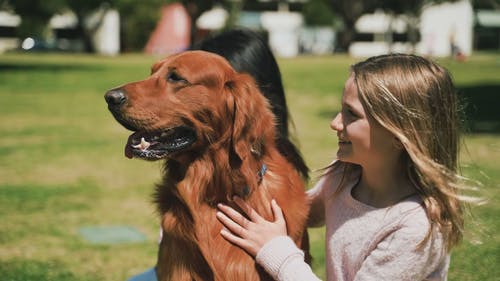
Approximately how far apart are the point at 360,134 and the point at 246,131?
0.59 m

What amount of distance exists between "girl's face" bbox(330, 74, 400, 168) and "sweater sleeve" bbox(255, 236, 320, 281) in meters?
0.52

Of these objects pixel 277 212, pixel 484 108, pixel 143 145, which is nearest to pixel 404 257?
pixel 277 212

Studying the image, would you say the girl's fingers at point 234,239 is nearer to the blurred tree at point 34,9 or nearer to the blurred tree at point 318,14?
the blurred tree at point 34,9

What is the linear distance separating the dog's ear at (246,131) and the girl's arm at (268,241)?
133 mm

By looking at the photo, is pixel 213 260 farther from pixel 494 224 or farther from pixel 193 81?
pixel 494 224

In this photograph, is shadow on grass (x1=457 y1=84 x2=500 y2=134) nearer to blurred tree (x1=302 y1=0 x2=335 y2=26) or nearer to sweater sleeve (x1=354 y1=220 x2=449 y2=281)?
sweater sleeve (x1=354 y1=220 x2=449 y2=281)

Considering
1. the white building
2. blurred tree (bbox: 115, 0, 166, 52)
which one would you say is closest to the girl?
blurred tree (bbox: 115, 0, 166, 52)

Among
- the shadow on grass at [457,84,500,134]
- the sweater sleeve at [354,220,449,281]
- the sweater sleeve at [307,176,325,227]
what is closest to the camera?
the sweater sleeve at [354,220,449,281]

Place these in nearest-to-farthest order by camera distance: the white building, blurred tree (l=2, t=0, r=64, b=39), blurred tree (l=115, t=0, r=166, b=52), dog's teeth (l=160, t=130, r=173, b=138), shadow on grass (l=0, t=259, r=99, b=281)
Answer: dog's teeth (l=160, t=130, r=173, b=138)
shadow on grass (l=0, t=259, r=99, b=281)
blurred tree (l=2, t=0, r=64, b=39)
blurred tree (l=115, t=0, r=166, b=52)
the white building

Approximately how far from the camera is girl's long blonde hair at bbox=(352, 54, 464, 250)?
282 cm

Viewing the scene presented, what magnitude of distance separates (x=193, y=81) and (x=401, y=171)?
3.68 ft

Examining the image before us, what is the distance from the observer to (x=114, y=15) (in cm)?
7006

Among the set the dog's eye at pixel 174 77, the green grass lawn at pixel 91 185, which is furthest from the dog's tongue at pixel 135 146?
the green grass lawn at pixel 91 185

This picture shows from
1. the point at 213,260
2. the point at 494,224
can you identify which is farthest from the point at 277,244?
the point at 494,224
